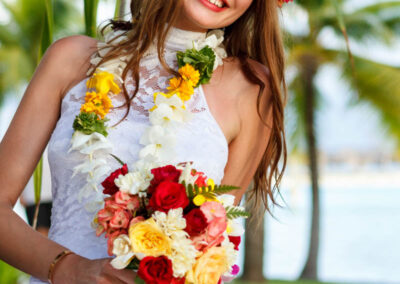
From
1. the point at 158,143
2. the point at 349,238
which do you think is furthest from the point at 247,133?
the point at 349,238

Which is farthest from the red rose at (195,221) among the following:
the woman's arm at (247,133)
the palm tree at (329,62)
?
the palm tree at (329,62)

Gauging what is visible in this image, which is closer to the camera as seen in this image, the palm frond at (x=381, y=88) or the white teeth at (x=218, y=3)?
the white teeth at (x=218, y=3)

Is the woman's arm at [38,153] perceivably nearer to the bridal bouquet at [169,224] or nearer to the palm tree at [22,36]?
the bridal bouquet at [169,224]

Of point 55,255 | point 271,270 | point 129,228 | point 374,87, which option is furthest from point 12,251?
point 271,270

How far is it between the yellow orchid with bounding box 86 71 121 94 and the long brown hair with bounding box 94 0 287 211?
0.16 feet

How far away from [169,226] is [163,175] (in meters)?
0.15

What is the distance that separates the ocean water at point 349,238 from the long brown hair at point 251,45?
31152 millimetres

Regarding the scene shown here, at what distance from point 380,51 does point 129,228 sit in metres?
16.9

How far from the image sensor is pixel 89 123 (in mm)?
2096

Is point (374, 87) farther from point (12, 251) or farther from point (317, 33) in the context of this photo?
point (12, 251)

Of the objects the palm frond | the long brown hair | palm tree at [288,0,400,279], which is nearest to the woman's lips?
the long brown hair

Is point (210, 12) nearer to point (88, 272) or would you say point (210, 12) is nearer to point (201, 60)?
point (201, 60)

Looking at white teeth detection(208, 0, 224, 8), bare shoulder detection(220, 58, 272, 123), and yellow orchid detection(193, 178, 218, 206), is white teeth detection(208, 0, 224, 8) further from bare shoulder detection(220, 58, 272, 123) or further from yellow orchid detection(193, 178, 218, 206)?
yellow orchid detection(193, 178, 218, 206)

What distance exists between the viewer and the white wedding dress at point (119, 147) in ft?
6.98
